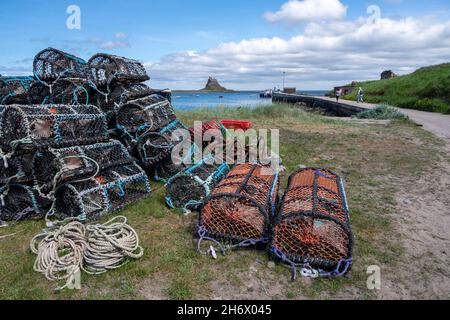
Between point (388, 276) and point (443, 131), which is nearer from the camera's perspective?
point (388, 276)

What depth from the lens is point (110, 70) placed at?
6219 mm

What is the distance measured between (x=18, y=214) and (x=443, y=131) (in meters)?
14.2

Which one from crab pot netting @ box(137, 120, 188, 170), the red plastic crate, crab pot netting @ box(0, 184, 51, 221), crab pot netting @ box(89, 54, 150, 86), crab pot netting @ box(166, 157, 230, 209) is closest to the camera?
crab pot netting @ box(0, 184, 51, 221)

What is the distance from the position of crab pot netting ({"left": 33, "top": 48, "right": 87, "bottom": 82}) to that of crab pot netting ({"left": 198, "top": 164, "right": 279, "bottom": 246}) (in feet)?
13.3

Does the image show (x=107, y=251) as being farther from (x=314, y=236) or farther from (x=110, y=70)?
(x=110, y=70)

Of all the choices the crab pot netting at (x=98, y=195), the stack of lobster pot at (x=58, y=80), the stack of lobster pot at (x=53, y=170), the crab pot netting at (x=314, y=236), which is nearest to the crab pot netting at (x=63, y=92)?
the stack of lobster pot at (x=58, y=80)

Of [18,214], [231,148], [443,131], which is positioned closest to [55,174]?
[18,214]

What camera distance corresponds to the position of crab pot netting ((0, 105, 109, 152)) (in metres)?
4.29

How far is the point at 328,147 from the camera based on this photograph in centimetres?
928

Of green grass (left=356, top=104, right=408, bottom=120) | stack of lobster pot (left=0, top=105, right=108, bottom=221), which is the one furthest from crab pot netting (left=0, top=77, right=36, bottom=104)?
green grass (left=356, top=104, right=408, bottom=120)

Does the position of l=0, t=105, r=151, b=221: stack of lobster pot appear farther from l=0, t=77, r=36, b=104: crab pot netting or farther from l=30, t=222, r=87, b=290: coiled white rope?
l=0, t=77, r=36, b=104: crab pot netting

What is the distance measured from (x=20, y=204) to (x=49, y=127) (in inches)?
46.5
